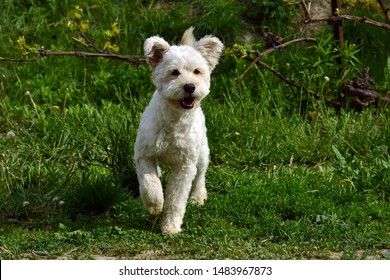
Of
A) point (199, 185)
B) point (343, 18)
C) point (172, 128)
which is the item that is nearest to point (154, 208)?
point (172, 128)

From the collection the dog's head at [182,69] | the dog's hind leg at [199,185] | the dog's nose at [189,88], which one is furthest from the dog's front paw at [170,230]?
the dog's nose at [189,88]

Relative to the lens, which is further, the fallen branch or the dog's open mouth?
the fallen branch

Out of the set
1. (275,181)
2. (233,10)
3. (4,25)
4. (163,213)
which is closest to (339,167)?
(275,181)

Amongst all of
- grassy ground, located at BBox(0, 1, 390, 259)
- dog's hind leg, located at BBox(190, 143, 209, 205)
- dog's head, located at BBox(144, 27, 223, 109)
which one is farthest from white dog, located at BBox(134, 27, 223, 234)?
dog's hind leg, located at BBox(190, 143, 209, 205)

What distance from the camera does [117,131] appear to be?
789cm

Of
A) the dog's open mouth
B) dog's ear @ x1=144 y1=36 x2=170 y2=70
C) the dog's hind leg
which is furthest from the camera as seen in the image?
the dog's hind leg

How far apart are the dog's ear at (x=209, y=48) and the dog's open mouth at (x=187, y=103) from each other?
0.46 m

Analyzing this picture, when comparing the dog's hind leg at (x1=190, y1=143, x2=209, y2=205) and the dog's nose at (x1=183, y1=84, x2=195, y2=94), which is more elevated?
the dog's nose at (x1=183, y1=84, x2=195, y2=94)

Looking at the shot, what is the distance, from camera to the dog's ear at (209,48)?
6.62 m

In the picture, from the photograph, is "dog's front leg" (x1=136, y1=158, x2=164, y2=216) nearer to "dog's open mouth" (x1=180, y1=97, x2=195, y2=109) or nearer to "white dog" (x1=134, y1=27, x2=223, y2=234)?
"white dog" (x1=134, y1=27, x2=223, y2=234)

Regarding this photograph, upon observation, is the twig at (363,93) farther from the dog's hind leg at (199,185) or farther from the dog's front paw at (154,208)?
the dog's front paw at (154,208)

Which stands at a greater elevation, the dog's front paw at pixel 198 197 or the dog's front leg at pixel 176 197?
the dog's front leg at pixel 176 197

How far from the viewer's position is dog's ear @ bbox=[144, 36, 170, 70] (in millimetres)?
6465

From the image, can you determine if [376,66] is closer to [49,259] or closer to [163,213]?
[163,213]
